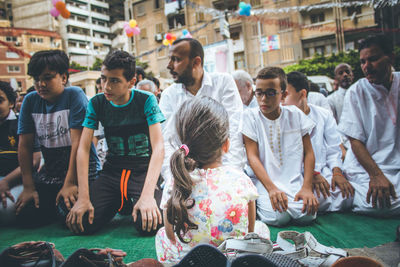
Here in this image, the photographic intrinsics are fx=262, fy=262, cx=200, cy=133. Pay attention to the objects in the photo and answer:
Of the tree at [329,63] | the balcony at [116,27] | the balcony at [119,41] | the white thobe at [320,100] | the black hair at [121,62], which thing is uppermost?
the balcony at [116,27]

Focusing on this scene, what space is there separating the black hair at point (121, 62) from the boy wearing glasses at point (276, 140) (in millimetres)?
1086

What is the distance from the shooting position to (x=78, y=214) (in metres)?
1.89

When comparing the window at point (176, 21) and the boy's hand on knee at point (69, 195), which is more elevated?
the window at point (176, 21)

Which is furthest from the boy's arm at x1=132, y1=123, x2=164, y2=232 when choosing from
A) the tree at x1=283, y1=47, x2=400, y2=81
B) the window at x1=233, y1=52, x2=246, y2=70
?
the window at x1=233, y1=52, x2=246, y2=70

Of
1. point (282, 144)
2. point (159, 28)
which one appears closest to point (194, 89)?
point (282, 144)

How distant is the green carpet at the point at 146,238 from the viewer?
5.74ft

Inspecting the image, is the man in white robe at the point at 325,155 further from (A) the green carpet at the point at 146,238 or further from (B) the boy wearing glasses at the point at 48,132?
(B) the boy wearing glasses at the point at 48,132

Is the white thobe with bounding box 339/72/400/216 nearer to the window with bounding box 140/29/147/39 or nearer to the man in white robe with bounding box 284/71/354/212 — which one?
the man in white robe with bounding box 284/71/354/212

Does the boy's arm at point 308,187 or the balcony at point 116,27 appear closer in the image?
the boy's arm at point 308,187

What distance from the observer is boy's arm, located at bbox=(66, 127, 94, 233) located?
1896 millimetres

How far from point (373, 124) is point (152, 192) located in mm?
2013

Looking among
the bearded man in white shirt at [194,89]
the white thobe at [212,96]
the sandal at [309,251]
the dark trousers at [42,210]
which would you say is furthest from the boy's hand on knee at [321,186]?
the dark trousers at [42,210]

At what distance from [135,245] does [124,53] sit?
153 centimetres

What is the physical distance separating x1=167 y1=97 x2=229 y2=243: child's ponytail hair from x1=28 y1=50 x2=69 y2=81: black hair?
1498mm
